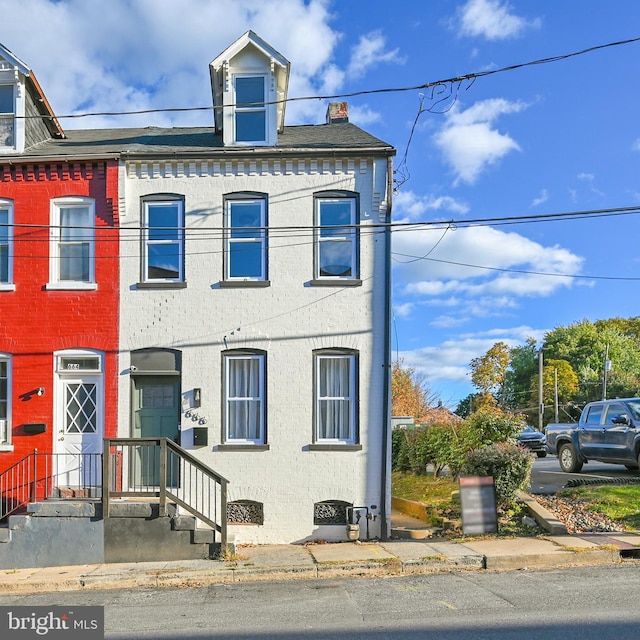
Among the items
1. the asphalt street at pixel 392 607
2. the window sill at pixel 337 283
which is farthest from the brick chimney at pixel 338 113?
the asphalt street at pixel 392 607

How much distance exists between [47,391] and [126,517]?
11.1 ft

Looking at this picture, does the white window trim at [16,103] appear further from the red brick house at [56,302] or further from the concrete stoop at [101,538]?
the concrete stoop at [101,538]

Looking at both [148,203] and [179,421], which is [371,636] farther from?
[148,203]

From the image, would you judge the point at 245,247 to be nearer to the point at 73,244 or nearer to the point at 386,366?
the point at 73,244

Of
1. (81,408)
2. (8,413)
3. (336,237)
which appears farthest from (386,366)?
(8,413)

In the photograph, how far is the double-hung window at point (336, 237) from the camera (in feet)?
44.4

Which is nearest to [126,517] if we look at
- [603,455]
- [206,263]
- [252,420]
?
[252,420]

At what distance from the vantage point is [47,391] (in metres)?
13.3

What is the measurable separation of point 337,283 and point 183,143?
4.54 m

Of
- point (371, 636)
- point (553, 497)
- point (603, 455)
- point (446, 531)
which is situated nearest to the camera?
point (371, 636)

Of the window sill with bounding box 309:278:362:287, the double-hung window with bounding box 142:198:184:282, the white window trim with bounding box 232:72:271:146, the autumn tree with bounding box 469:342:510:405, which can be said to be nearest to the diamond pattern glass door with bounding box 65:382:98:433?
the double-hung window with bounding box 142:198:184:282

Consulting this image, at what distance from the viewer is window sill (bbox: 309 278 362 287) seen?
13.4 meters

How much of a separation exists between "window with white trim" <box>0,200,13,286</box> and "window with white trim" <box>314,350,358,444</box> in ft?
21.0

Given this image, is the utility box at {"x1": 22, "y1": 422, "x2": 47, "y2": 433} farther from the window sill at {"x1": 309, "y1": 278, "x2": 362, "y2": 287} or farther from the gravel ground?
the gravel ground
